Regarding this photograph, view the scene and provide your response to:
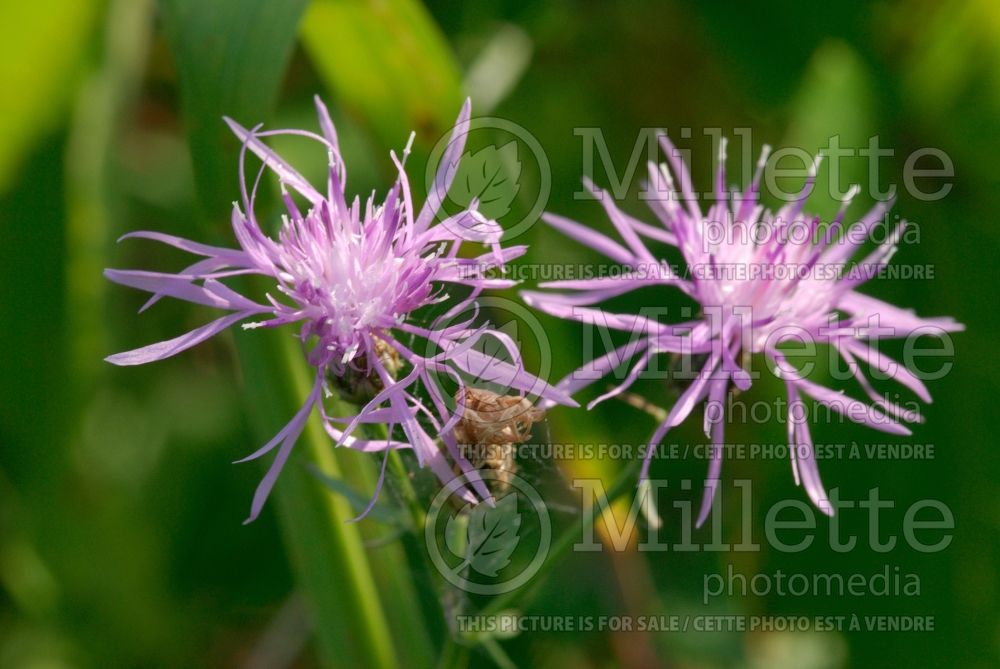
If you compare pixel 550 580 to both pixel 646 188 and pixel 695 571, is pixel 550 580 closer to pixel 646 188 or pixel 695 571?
pixel 695 571

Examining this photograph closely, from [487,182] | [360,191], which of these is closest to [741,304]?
[487,182]

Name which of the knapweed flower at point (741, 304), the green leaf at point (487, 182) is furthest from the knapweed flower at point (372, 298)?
the green leaf at point (487, 182)

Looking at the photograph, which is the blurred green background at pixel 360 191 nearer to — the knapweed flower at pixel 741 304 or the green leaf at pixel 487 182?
the green leaf at pixel 487 182

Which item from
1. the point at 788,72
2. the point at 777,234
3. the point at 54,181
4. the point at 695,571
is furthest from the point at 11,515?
the point at 788,72

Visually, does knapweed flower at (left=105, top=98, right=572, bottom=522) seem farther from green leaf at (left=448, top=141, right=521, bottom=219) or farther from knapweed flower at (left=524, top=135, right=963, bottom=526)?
green leaf at (left=448, top=141, right=521, bottom=219)

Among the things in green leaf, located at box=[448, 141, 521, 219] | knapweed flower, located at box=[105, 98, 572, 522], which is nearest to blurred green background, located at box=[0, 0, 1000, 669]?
green leaf, located at box=[448, 141, 521, 219]

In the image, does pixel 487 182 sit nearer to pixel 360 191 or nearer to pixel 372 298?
pixel 372 298
